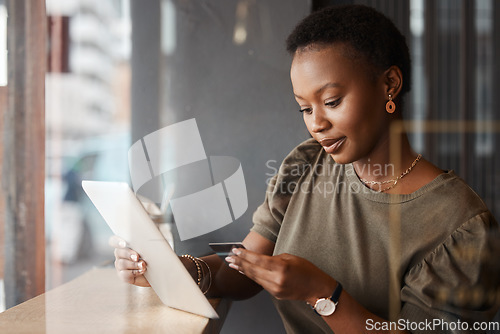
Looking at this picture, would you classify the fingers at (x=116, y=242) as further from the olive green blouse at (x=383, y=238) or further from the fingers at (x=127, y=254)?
the olive green blouse at (x=383, y=238)

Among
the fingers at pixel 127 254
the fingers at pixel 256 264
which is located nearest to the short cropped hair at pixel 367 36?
the fingers at pixel 256 264

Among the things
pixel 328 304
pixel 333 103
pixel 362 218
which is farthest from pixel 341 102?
pixel 328 304

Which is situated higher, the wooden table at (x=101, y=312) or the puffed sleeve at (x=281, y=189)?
the puffed sleeve at (x=281, y=189)

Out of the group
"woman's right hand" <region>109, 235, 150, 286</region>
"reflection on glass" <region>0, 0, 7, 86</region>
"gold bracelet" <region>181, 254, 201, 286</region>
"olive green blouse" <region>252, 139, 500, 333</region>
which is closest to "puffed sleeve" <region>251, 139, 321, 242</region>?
"olive green blouse" <region>252, 139, 500, 333</region>

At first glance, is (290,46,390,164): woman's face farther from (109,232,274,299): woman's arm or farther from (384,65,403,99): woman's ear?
(109,232,274,299): woman's arm

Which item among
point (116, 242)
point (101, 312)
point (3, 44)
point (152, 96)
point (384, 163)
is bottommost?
point (101, 312)

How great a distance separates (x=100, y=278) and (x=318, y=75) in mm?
579

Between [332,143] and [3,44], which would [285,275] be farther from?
[3,44]

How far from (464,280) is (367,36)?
0.42 metres

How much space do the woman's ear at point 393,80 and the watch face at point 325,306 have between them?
1.17 ft

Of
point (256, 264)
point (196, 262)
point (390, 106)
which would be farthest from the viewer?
point (196, 262)

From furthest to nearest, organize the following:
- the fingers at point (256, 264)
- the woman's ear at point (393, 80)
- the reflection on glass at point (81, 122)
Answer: the reflection on glass at point (81, 122) < the woman's ear at point (393, 80) < the fingers at point (256, 264)

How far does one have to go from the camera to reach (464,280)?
73 cm

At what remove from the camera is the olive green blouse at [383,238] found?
74cm
